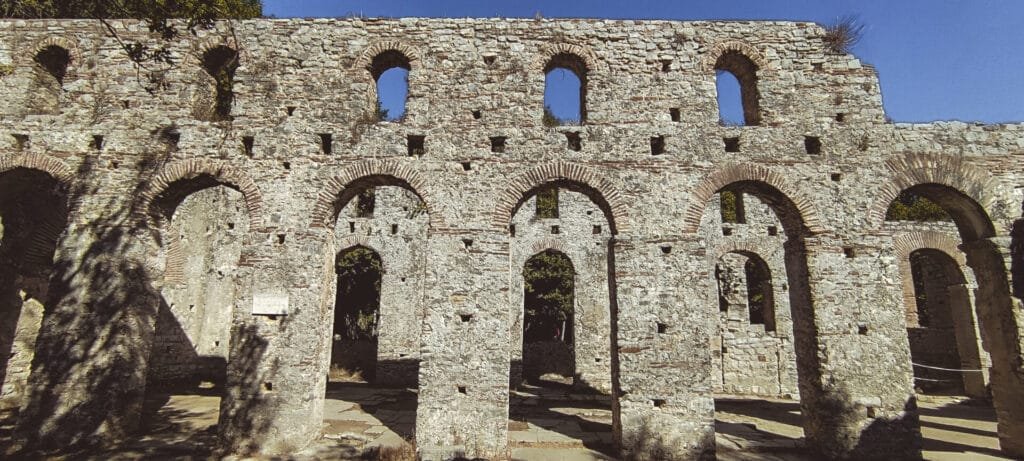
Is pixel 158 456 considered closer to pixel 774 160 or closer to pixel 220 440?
pixel 220 440

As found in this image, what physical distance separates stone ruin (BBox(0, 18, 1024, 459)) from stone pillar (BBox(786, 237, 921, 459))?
0.04m

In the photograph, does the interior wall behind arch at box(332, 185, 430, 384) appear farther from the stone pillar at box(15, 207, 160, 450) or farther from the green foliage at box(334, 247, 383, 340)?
the green foliage at box(334, 247, 383, 340)

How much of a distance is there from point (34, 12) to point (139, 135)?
7.15 metres

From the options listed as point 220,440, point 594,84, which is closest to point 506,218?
point 594,84

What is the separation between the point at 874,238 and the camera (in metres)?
8.30

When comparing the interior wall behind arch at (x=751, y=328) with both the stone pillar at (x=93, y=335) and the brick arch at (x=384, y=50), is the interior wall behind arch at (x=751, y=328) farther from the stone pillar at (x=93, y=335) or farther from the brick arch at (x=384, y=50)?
the stone pillar at (x=93, y=335)

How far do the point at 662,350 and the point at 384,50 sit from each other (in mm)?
7535

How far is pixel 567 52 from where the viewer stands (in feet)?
30.6

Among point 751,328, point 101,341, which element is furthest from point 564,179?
point 751,328

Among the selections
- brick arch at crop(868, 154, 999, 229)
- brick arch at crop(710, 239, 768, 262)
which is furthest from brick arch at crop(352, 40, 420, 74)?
brick arch at crop(710, 239, 768, 262)

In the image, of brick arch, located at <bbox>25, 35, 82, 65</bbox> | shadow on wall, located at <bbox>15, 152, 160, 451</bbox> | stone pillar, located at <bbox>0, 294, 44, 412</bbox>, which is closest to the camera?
shadow on wall, located at <bbox>15, 152, 160, 451</bbox>

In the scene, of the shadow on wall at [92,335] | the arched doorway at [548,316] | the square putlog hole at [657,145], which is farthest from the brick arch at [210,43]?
the arched doorway at [548,316]

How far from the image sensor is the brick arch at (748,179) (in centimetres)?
839

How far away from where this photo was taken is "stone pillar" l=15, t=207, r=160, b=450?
7.89m
